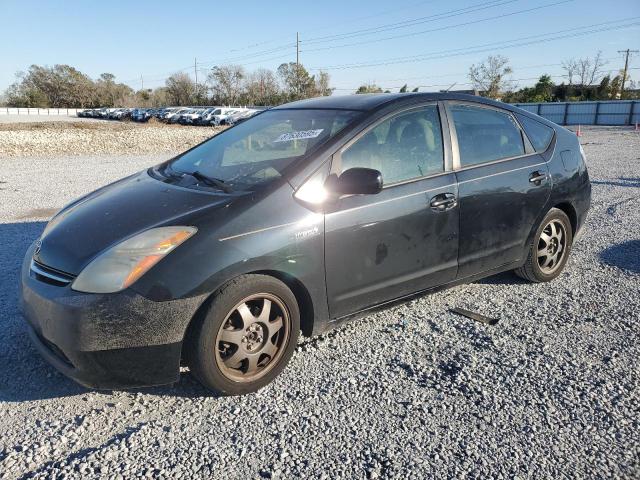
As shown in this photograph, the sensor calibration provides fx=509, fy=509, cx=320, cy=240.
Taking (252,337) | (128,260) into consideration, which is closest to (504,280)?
(252,337)

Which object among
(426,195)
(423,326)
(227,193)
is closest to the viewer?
(227,193)

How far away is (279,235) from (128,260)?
81cm

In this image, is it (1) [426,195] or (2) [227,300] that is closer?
(2) [227,300]

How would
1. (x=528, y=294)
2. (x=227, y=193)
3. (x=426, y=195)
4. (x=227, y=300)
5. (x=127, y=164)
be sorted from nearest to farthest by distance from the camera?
(x=227, y=300), (x=227, y=193), (x=426, y=195), (x=528, y=294), (x=127, y=164)

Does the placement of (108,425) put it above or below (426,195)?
below

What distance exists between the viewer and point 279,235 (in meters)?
2.89

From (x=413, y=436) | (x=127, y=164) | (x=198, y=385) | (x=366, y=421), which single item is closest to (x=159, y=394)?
(x=198, y=385)

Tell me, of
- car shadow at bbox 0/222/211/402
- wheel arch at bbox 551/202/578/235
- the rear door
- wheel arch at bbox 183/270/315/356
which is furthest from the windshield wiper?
wheel arch at bbox 551/202/578/235

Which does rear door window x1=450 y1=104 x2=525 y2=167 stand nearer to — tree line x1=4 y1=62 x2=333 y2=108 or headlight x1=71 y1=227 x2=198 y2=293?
headlight x1=71 y1=227 x2=198 y2=293

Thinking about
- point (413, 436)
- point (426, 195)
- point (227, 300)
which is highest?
point (426, 195)

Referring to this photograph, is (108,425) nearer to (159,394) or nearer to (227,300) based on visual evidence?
(159,394)

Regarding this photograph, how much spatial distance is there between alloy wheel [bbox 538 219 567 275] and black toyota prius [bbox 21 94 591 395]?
0.13 meters

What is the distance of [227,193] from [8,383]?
1.68 metres

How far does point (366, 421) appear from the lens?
8.63ft
